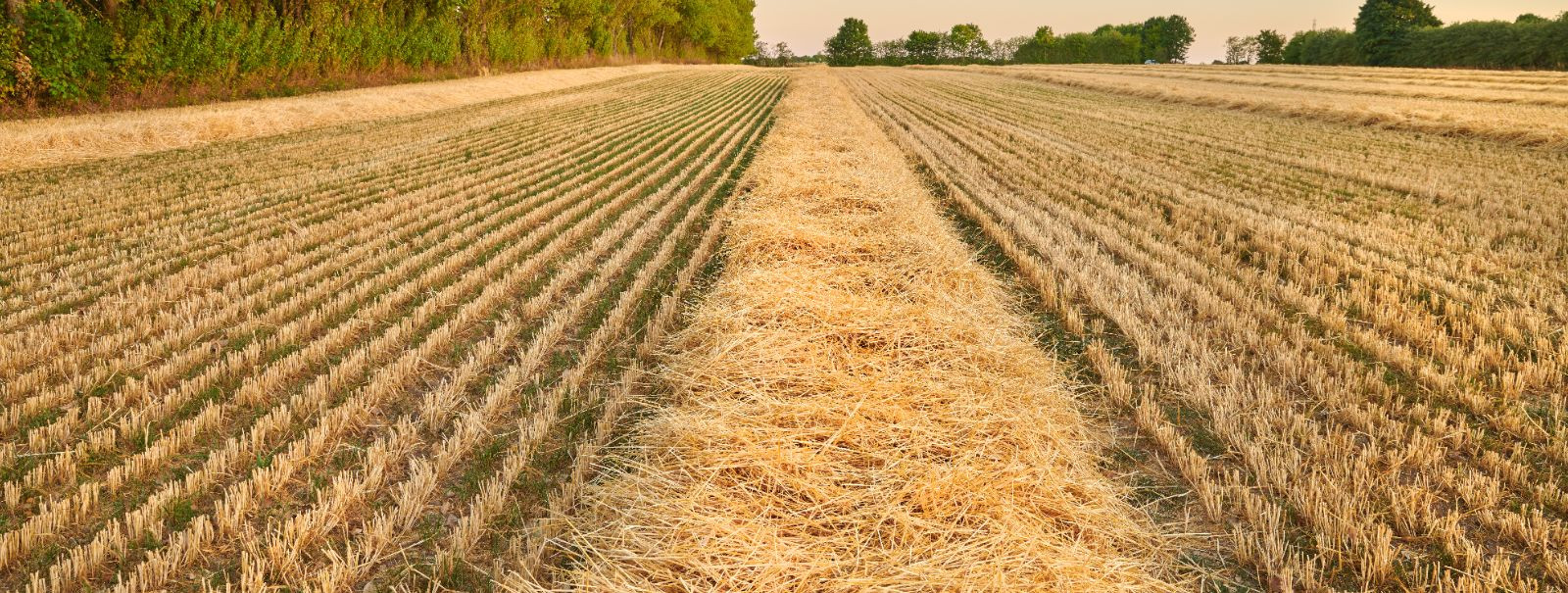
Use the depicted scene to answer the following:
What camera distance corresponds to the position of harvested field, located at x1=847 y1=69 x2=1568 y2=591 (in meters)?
2.58

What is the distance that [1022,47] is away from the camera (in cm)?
10756

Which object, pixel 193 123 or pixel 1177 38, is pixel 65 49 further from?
pixel 1177 38

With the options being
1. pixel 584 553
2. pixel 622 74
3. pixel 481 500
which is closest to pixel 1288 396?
pixel 584 553

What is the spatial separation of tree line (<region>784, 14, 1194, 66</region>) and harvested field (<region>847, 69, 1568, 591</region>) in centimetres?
9033

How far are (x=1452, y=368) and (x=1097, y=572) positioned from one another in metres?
3.28

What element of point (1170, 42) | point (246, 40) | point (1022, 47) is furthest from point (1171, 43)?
point (246, 40)

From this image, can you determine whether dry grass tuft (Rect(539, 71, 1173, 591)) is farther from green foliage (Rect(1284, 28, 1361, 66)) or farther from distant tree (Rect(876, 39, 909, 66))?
distant tree (Rect(876, 39, 909, 66))

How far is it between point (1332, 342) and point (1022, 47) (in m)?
115

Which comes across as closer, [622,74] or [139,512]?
[139,512]

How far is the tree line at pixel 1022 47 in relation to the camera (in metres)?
101

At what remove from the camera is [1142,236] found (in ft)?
23.3

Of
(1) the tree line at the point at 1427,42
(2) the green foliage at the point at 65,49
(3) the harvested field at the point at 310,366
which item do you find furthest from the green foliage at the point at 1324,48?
(2) the green foliage at the point at 65,49

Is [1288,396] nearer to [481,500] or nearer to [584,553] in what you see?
[584,553]

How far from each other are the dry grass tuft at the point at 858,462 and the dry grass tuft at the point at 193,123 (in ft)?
44.6
